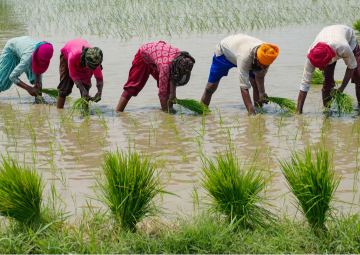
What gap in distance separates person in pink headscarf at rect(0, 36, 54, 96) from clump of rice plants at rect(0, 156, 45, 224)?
3.37m

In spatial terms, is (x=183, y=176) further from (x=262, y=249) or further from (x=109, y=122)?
(x=109, y=122)

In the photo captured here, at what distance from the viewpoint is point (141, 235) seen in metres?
2.40

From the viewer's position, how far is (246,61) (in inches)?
186

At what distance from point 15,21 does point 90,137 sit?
38.7ft

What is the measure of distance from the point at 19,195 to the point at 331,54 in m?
3.29

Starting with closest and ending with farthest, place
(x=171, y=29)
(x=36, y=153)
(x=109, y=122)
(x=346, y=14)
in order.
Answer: (x=36, y=153)
(x=109, y=122)
(x=171, y=29)
(x=346, y=14)

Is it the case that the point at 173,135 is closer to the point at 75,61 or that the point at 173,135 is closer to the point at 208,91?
the point at 208,91

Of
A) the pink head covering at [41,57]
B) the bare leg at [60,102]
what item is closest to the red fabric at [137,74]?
the bare leg at [60,102]

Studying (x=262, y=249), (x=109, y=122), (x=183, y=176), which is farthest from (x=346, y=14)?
(x=262, y=249)

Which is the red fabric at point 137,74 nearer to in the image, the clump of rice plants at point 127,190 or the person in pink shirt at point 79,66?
the person in pink shirt at point 79,66

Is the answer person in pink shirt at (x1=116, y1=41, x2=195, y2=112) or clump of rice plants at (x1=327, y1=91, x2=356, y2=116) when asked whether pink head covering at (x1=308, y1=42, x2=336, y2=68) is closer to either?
clump of rice plants at (x1=327, y1=91, x2=356, y2=116)

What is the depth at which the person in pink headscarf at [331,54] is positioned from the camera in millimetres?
4398

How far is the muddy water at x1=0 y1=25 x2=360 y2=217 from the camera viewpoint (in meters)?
3.16

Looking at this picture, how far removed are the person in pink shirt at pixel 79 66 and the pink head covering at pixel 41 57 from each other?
291 mm
